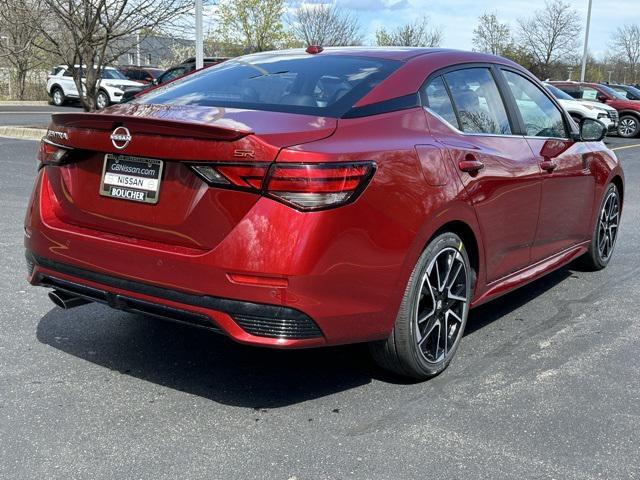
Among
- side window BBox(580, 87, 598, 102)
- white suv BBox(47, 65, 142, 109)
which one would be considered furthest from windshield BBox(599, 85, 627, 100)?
white suv BBox(47, 65, 142, 109)

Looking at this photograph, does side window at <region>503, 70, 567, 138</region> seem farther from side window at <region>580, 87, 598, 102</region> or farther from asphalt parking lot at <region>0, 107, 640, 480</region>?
side window at <region>580, 87, 598, 102</region>

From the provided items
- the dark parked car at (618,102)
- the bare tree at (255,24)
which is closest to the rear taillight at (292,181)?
the dark parked car at (618,102)

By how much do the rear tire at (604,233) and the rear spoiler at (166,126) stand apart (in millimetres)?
3678

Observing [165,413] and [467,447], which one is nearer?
[467,447]

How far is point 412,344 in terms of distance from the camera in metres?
3.43

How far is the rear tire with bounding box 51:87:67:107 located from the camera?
29.5m

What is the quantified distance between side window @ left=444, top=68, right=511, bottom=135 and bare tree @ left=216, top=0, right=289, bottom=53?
42815 mm

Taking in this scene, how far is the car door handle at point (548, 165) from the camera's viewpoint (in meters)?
4.49

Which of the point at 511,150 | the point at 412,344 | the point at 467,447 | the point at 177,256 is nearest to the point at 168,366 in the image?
the point at 177,256

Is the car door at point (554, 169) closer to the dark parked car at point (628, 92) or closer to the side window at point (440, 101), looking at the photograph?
the side window at point (440, 101)

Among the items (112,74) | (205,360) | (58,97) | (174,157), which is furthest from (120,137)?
(58,97)

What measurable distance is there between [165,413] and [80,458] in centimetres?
48

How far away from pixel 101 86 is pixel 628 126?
1870 cm

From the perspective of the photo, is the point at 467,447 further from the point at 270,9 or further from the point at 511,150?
the point at 270,9
